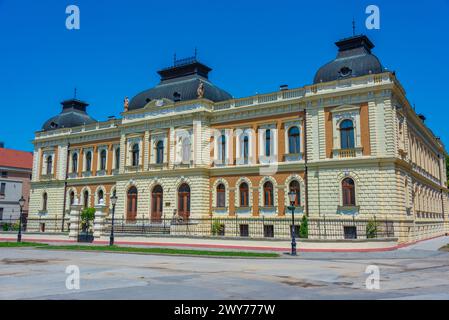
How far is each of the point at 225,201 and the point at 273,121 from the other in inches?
294

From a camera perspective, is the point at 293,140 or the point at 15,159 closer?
the point at 293,140

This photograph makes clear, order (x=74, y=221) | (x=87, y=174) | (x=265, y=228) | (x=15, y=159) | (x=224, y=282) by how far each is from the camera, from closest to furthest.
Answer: (x=224, y=282) < (x=265, y=228) < (x=74, y=221) < (x=87, y=174) < (x=15, y=159)

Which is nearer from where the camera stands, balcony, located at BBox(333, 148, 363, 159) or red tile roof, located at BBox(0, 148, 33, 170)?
balcony, located at BBox(333, 148, 363, 159)

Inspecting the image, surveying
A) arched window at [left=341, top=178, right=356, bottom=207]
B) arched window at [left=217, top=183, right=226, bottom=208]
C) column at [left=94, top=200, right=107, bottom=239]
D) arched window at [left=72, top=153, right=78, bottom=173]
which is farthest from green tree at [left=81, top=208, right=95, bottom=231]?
arched window at [left=341, top=178, right=356, bottom=207]

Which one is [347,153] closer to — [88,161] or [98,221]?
[98,221]

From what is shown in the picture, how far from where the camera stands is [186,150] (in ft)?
121

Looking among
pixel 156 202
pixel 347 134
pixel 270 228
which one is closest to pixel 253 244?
pixel 270 228

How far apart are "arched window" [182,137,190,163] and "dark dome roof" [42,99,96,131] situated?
1644 centimetres

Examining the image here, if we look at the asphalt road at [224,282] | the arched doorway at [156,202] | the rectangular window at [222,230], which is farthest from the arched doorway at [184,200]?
the asphalt road at [224,282]

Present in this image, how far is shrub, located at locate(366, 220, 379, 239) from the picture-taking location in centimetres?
2678

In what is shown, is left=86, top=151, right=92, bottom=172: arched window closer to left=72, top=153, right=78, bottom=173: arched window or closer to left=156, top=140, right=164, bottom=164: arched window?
left=72, top=153, right=78, bottom=173: arched window

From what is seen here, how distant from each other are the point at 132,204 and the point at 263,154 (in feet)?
44.5

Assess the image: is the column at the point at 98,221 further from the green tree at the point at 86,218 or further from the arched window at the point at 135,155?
the arched window at the point at 135,155

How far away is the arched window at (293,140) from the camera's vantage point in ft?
106
